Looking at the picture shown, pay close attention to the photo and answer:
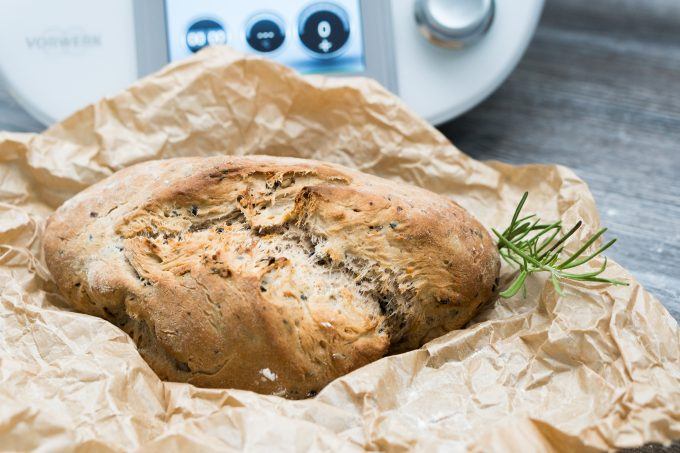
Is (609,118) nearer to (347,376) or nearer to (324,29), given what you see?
(324,29)

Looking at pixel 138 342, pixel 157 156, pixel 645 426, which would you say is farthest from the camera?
pixel 157 156

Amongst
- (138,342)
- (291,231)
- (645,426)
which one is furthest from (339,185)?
(645,426)

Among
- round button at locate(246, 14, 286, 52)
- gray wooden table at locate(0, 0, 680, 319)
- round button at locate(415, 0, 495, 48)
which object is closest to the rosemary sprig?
gray wooden table at locate(0, 0, 680, 319)

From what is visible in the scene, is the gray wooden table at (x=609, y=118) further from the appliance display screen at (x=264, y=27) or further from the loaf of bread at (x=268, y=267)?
the loaf of bread at (x=268, y=267)

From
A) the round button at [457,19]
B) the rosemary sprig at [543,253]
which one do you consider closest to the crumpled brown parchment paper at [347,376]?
the rosemary sprig at [543,253]

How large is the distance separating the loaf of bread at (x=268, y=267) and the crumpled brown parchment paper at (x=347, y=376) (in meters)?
0.04

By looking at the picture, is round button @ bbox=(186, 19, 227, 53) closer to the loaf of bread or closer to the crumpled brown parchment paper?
the crumpled brown parchment paper

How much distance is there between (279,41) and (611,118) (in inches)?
24.5

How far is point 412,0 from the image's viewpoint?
125 cm

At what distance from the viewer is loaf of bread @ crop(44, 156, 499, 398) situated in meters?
0.88

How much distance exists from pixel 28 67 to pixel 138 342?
0.54 m

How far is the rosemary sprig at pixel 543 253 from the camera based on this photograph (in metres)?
0.92

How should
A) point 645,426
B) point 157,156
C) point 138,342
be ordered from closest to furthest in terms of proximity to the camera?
1. point 645,426
2. point 138,342
3. point 157,156

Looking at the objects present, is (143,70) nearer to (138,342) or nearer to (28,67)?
(28,67)
